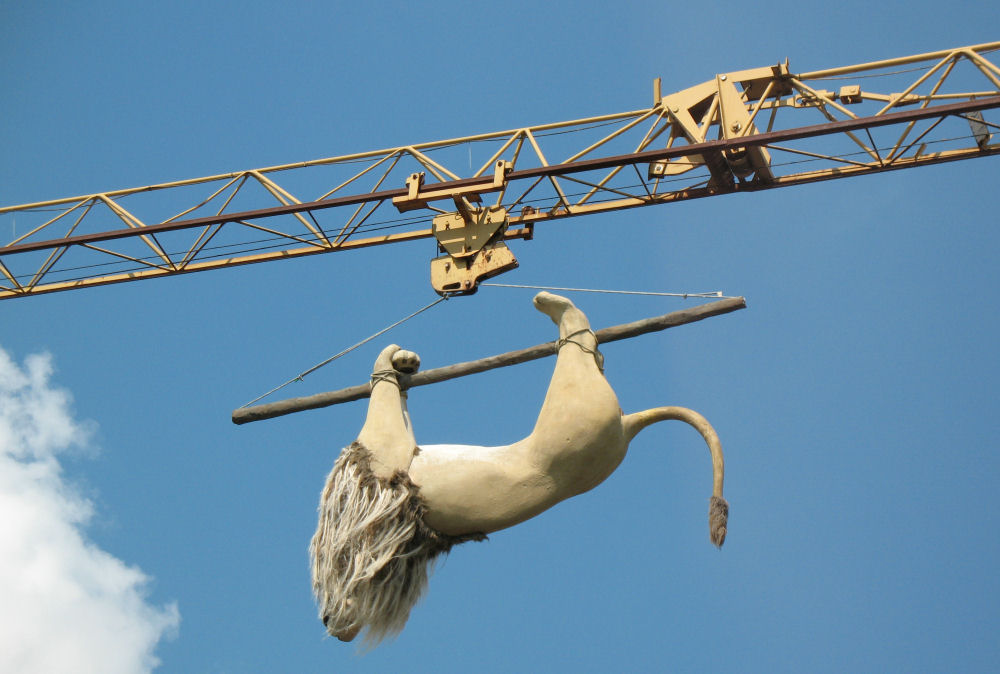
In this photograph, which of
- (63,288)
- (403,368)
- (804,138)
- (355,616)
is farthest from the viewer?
(63,288)

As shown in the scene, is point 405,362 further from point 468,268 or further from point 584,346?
point 468,268

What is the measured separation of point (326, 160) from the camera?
20.3 meters

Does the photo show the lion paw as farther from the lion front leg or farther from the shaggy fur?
the shaggy fur

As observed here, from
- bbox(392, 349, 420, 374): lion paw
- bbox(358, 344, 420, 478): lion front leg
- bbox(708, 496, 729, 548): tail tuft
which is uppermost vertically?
bbox(392, 349, 420, 374): lion paw

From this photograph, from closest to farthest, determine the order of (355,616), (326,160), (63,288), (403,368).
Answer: (355,616) < (403,368) < (326,160) < (63,288)

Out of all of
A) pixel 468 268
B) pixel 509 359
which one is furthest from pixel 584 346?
pixel 468 268

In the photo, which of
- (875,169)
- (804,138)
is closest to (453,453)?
(804,138)

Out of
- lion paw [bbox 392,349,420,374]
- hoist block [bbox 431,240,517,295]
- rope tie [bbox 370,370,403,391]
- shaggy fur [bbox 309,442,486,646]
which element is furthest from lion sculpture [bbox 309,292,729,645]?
hoist block [bbox 431,240,517,295]

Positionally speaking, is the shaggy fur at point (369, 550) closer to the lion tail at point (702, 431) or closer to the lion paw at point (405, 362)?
the lion paw at point (405, 362)

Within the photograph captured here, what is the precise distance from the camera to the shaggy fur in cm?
1133

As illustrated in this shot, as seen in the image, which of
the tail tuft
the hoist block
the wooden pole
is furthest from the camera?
the hoist block

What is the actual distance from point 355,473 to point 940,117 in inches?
358

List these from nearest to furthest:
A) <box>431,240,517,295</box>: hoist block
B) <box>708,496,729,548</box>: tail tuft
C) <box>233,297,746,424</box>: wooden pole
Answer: <box>708,496,729,548</box>: tail tuft, <box>233,297,746,424</box>: wooden pole, <box>431,240,517,295</box>: hoist block

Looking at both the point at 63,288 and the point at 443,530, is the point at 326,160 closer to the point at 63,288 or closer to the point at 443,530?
the point at 63,288
